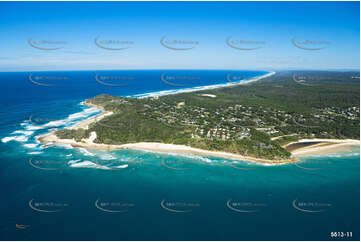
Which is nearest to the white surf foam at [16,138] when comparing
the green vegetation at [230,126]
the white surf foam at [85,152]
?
the green vegetation at [230,126]

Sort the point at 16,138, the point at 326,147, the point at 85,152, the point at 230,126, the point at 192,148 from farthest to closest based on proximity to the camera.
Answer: the point at 230,126, the point at 16,138, the point at 326,147, the point at 192,148, the point at 85,152

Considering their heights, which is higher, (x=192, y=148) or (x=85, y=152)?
(x=192, y=148)

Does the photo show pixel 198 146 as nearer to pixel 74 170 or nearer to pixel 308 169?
pixel 308 169

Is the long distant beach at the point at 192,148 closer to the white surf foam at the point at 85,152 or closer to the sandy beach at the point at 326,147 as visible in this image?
the sandy beach at the point at 326,147

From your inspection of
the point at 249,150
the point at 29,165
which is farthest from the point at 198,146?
the point at 29,165

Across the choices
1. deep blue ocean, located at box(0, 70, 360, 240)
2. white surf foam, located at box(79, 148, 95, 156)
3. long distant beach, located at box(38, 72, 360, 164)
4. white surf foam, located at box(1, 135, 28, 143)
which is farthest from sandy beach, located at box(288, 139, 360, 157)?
white surf foam, located at box(1, 135, 28, 143)

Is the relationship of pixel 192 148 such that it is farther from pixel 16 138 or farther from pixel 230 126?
pixel 16 138

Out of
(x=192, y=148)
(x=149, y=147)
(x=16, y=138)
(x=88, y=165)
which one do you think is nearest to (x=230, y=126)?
(x=192, y=148)

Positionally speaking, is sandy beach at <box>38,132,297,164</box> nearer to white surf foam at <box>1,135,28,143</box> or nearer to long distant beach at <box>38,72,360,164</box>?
long distant beach at <box>38,72,360,164</box>
